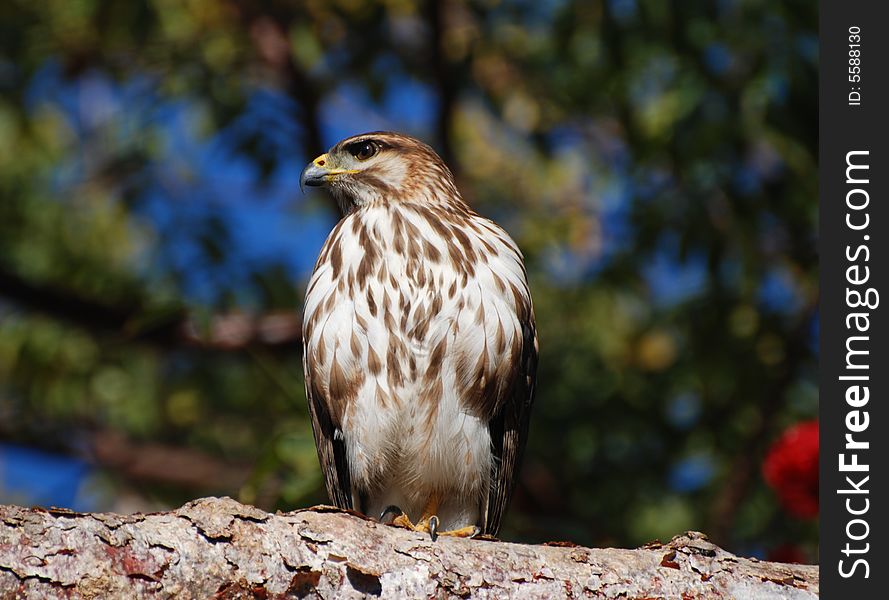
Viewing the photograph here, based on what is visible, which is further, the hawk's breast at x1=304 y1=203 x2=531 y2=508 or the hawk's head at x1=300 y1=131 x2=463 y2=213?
the hawk's head at x1=300 y1=131 x2=463 y2=213

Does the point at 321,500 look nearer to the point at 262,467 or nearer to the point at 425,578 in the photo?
the point at 262,467

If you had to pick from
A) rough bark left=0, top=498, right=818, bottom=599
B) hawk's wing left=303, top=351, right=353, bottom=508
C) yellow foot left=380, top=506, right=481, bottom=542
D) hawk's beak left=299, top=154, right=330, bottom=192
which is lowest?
rough bark left=0, top=498, right=818, bottom=599

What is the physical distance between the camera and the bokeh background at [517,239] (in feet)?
19.1

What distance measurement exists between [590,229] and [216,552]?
554cm

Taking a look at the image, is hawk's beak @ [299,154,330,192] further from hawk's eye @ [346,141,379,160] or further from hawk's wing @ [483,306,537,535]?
hawk's wing @ [483,306,537,535]

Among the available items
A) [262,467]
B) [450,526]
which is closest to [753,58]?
[450,526]

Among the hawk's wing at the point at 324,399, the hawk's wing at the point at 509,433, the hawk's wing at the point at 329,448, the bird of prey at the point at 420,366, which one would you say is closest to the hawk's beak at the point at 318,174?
the bird of prey at the point at 420,366

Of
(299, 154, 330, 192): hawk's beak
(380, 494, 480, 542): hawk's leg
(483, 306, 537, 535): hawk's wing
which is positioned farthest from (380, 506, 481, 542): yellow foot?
(299, 154, 330, 192): hawk's beak

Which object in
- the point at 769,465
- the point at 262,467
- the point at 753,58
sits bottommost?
the point at 262,467

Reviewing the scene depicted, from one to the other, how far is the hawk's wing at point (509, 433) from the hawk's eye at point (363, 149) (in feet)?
3.28

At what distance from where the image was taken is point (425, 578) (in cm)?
303

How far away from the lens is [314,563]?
295 cm

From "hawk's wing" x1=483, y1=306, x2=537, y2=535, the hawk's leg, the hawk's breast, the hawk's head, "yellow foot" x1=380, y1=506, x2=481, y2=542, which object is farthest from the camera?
the hawk's head

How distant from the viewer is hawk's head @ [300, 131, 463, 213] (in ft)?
15.6
